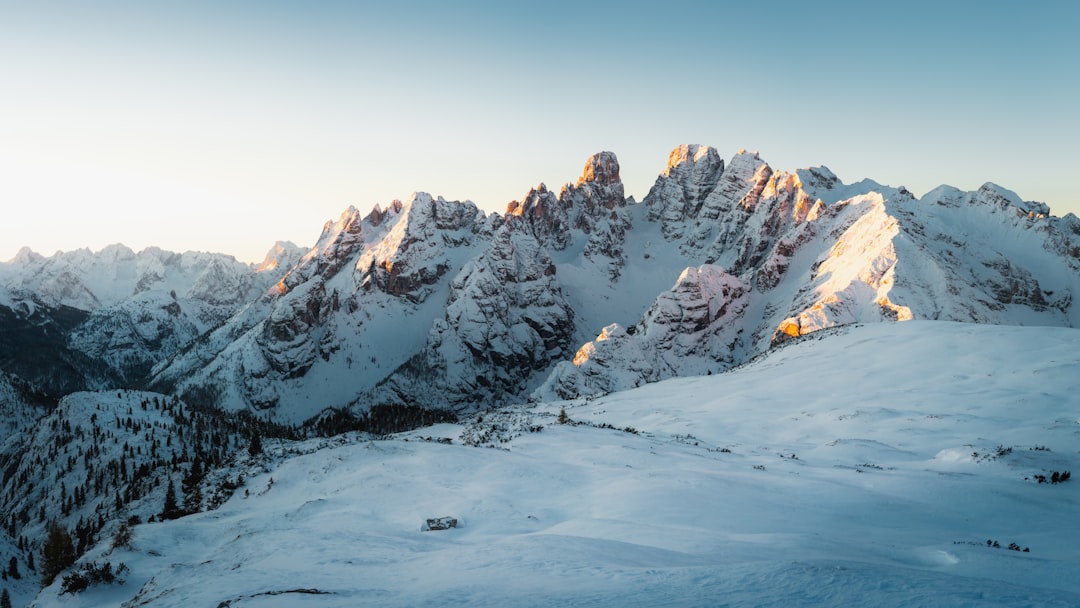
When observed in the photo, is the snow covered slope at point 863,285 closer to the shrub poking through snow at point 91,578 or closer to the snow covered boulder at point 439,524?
the snow covered boulder at point 439,524

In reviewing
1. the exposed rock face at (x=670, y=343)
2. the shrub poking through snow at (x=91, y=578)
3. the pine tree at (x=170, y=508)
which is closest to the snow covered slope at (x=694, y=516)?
the shrub poking through snow at (x=91, y=578)

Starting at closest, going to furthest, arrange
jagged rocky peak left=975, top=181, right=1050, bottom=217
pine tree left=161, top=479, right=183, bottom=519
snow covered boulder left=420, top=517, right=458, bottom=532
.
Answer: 1. snow covered boulder left=420, top=517, right=458, bottom=532
2. pine tree left=161, top=479, right=183, bottom=519
3. jagged rocky peak left=975, top=181, right=1050, bottom=217

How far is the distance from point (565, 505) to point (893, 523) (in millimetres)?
12760

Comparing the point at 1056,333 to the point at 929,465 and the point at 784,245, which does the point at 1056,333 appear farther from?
the point at 784,245

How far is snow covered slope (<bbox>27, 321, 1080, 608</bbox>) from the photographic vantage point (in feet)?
41.3

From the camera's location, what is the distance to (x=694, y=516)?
21.8 m

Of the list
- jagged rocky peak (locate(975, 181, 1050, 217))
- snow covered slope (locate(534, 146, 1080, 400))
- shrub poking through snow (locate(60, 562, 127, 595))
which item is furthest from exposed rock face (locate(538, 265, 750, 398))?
shrub poking through snow (locate(60, 562, 127, 595))

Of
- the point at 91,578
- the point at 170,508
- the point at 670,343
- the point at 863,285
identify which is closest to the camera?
the point at 91,578

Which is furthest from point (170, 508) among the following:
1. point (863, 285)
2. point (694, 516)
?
point (863, 285)

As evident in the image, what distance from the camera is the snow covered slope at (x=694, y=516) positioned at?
12578 millimetres

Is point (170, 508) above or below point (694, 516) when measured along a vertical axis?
Answer: below

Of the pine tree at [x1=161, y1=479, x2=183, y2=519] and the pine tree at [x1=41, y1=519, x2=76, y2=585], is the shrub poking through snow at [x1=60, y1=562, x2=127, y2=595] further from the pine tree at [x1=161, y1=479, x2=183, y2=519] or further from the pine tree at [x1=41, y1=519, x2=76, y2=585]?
the pine tree at [x1=161, y1=479, x2=183, y2=519]

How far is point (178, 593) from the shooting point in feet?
55.5

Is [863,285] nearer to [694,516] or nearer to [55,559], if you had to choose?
[694,516]
